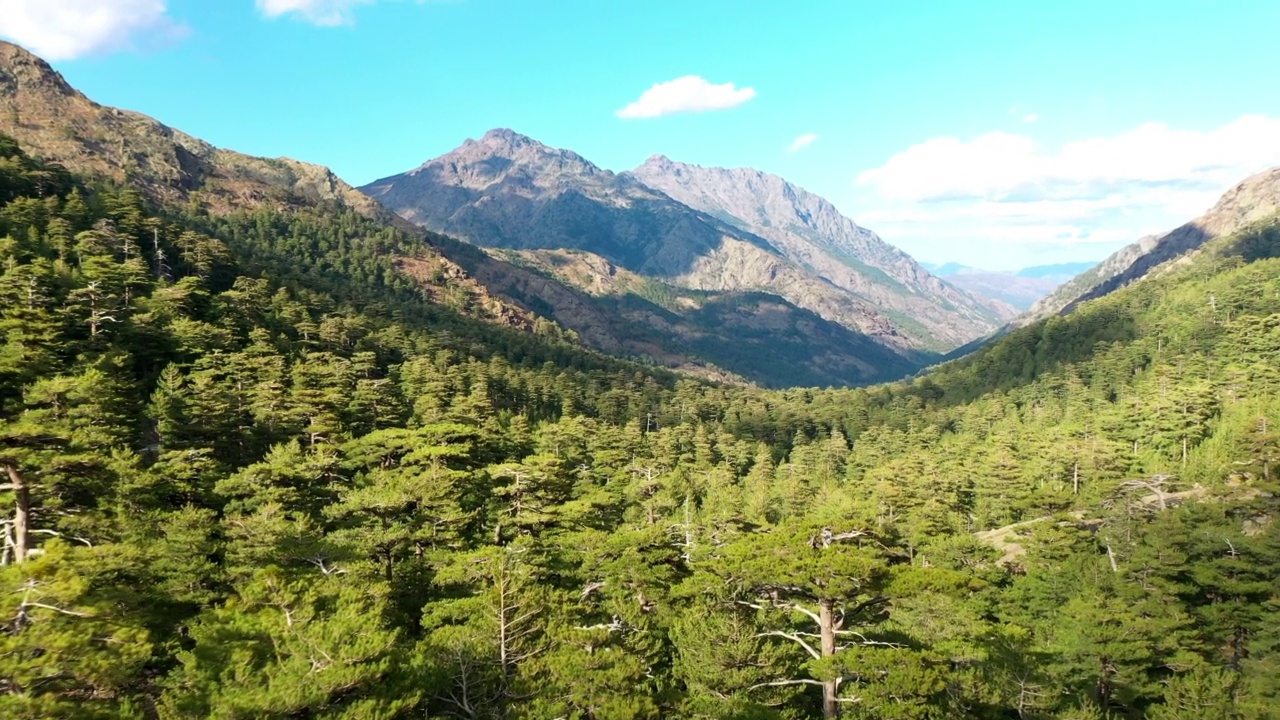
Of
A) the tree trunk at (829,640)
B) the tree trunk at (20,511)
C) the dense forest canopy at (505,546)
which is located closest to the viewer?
the dense forest canopy at (505,546)

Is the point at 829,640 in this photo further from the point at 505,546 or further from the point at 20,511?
the point at 20,511

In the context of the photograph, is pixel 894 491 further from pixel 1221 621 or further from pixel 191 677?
pixel 191 677

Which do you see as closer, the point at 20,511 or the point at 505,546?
the point at 20,511

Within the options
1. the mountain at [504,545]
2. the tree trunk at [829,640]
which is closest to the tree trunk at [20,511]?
the mountain at [504,545]

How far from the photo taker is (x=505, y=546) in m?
37.8

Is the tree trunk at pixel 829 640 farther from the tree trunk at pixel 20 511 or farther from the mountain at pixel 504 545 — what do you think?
the tree trunk at pixel 20 511

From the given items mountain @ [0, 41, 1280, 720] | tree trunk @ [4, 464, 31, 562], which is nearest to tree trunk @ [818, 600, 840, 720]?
mountain @ [0, 41, 1280, 720]

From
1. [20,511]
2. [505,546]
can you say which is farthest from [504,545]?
[20,511]

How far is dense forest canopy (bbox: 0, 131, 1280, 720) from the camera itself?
21.8m

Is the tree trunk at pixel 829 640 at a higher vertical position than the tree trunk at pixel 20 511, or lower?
lower

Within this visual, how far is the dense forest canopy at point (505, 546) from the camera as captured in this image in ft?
71.5

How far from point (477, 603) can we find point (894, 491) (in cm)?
5575

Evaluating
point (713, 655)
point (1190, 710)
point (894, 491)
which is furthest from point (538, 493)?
point (894, 491)

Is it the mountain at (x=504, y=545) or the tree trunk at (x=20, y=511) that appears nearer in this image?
the mountain at (x=504, y=545)
